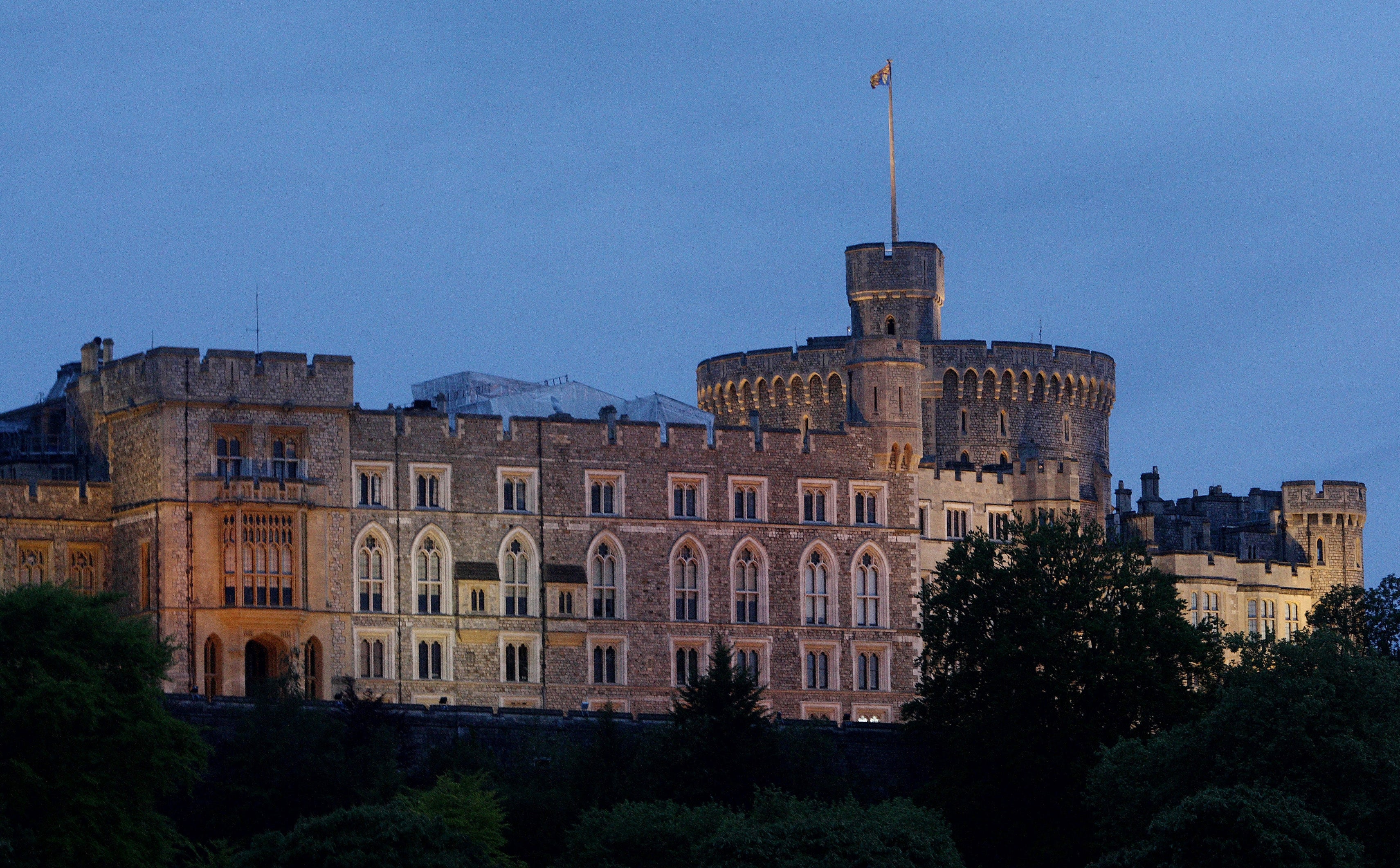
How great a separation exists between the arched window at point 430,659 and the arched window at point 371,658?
1.16m

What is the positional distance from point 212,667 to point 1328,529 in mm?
48125

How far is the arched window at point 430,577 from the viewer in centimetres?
8831

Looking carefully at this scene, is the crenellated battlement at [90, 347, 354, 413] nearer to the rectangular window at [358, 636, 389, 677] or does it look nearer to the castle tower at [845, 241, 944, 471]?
the rectangular window at [358, 636, 389, 677]

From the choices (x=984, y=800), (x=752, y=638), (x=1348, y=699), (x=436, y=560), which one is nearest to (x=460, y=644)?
(x=436, y=560)

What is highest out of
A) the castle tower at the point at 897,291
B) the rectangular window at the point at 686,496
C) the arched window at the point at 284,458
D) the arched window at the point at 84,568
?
the castle tower at the point at 897,291

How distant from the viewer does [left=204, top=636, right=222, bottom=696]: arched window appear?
84188 mm

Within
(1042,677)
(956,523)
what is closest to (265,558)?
(1042,677)

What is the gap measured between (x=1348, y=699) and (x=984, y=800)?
10162 mm

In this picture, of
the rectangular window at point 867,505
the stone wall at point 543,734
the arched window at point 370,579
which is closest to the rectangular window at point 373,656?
the arched window at point 370,579

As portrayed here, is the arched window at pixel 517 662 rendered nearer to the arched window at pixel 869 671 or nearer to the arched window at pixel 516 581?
the arched window at pixel 516 581

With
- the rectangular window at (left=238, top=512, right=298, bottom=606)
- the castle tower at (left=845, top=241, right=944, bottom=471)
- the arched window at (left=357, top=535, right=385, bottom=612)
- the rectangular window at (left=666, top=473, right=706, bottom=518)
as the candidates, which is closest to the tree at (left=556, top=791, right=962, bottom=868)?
the rectangular window at (left=238, top=512, right=298, bottom=606)

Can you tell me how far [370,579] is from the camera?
87438mm

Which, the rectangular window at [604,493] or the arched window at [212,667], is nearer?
the arched window at [212,667]

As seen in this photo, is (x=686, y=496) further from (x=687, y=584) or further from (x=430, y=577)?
(x=430, y=577)
